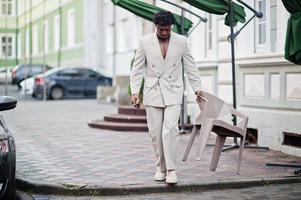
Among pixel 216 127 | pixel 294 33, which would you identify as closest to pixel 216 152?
pixel 216 127

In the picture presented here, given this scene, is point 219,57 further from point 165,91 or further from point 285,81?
point 165,91

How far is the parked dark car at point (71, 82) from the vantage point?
2636 centimetres

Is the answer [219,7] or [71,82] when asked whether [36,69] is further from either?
[219,7]

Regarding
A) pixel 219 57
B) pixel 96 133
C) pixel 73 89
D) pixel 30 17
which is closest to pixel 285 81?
pixel 219 57

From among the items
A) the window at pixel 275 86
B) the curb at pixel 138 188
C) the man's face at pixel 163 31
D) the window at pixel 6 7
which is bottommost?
the curb at pixel 138 188

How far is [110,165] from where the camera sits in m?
8.77

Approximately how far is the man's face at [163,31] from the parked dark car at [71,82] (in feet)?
63.7

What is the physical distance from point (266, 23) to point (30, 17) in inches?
450

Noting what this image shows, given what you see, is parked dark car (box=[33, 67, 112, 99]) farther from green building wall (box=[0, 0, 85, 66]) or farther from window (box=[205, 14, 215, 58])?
window (box=[205, 14, 215, 58])

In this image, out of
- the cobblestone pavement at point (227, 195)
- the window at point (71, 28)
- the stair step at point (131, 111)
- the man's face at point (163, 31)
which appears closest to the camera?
the cobblestone pavement at point (227, 195)

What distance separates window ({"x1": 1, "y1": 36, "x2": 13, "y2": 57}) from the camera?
13.1 metres

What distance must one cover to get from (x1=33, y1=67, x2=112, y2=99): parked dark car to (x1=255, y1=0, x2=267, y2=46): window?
16.0 m

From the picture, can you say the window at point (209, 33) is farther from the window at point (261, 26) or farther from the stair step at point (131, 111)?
the stair step at point (131, 111)

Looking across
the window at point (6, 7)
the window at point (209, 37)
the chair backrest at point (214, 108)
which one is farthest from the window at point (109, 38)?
the chair backrest at point (214, 108)
